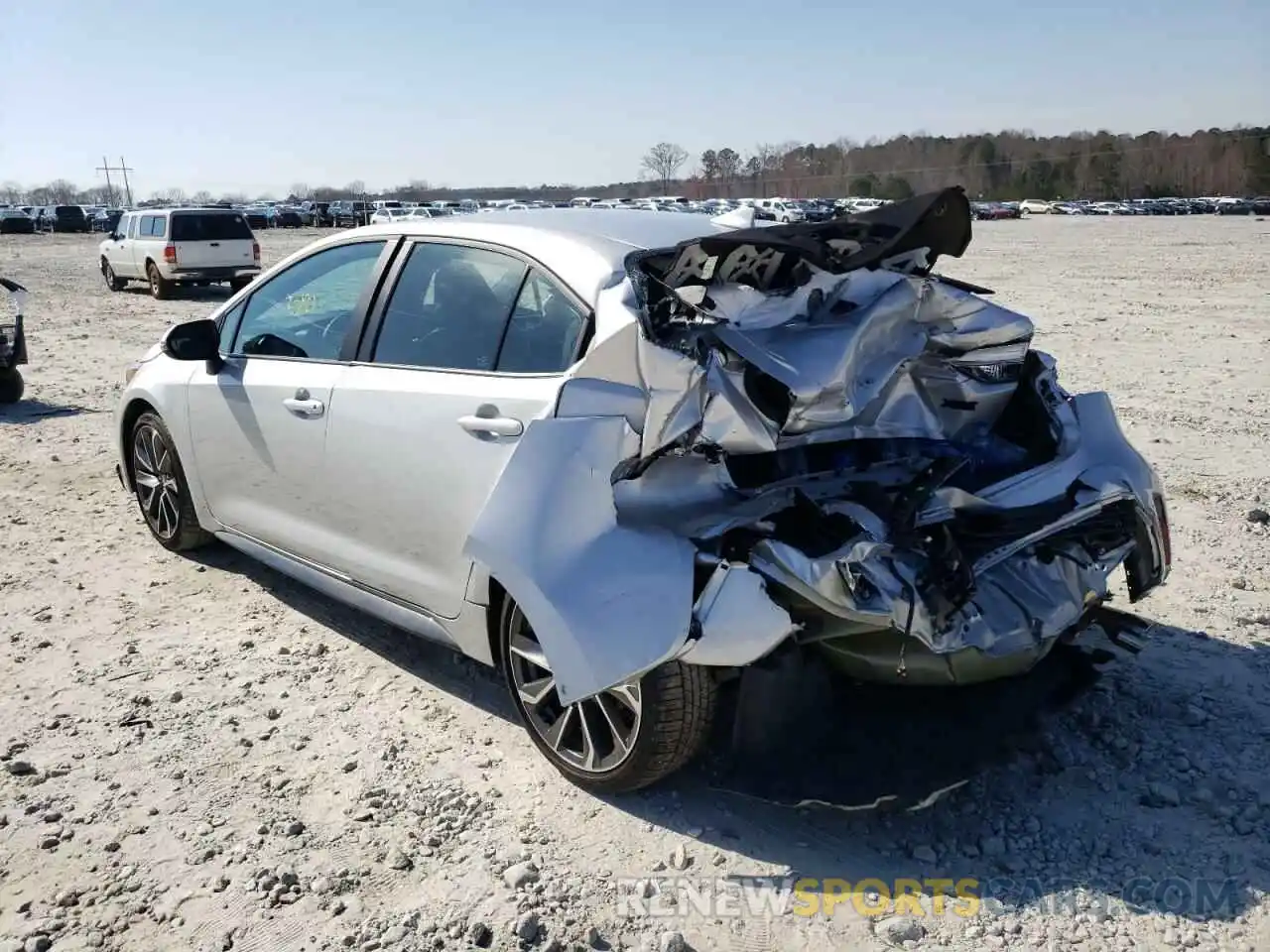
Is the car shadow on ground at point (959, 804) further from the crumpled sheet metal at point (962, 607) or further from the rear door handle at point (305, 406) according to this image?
the rear door handle at point (305, 406)

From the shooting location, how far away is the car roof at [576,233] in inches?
135

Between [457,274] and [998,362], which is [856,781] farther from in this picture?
[457,274]

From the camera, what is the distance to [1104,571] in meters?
3.32

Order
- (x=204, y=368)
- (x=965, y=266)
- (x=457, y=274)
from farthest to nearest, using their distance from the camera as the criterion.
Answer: (x=965, y=266) < (x=204, y=368) < (x=457, y=274)

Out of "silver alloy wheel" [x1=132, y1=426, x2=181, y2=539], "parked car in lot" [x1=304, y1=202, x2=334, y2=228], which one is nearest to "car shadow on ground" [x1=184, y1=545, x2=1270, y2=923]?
"silver alloy wheel" [x1=132, y1=426, x2=181, y2=539]

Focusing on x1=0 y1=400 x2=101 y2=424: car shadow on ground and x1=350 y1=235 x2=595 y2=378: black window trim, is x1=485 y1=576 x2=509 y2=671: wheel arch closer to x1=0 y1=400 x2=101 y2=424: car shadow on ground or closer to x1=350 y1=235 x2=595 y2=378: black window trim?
x1=350 y1=235 x2=595 y2=378: black window trim

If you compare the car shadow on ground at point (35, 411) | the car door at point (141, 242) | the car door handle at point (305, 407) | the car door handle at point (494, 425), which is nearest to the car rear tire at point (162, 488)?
the car door handle at point (305, 407)

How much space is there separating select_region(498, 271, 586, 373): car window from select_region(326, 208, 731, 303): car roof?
68 millimetres

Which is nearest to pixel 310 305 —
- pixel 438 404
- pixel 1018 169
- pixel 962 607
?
pixel 438 404

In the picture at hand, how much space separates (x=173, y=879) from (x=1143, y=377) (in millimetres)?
9167

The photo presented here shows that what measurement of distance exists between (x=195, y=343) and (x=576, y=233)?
6.68 feet

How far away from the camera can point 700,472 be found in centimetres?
298

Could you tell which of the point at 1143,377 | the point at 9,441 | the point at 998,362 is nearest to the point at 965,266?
the point at 1143,377

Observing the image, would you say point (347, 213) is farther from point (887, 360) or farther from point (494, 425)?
point (887, 360)
